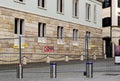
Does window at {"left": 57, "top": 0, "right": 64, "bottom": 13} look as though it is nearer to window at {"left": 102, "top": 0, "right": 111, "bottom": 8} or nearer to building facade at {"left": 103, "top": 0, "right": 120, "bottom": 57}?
building facade at {"left": 103, "top": 0, "right": 120, "bottom": 57}

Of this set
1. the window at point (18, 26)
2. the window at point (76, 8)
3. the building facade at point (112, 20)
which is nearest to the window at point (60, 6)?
the window at point (76, 8)

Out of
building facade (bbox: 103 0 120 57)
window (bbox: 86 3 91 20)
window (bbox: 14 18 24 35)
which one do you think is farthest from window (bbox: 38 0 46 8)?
building facade (bbox: 103 0 120 57)

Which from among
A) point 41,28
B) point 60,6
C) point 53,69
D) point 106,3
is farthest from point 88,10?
point 53,69

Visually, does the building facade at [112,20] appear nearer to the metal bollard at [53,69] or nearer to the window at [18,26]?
the window at [18,26]

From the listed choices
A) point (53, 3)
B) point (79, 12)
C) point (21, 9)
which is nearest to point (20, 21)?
point (21, 9)

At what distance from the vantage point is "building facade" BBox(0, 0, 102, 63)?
3881 centimetres

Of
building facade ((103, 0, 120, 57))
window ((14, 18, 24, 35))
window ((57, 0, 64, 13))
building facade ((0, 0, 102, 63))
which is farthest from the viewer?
building facade ((103, 0, 120, 57))

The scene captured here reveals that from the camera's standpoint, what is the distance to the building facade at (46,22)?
38812mm

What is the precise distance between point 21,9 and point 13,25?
268cm

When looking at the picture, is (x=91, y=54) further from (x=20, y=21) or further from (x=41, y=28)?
(x=41, y=28)

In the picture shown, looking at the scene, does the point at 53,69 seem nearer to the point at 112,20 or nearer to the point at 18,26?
the point at 18,26

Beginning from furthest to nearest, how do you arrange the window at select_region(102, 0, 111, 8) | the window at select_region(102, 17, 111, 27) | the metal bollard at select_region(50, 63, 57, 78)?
the window at select_region(102, 0, 111, 8)
the window at select_region(102, 17, 111, 27)
the metal bollard at select_region(50, 63, 57, 78)

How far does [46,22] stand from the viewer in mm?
52156

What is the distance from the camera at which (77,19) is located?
204 ft
